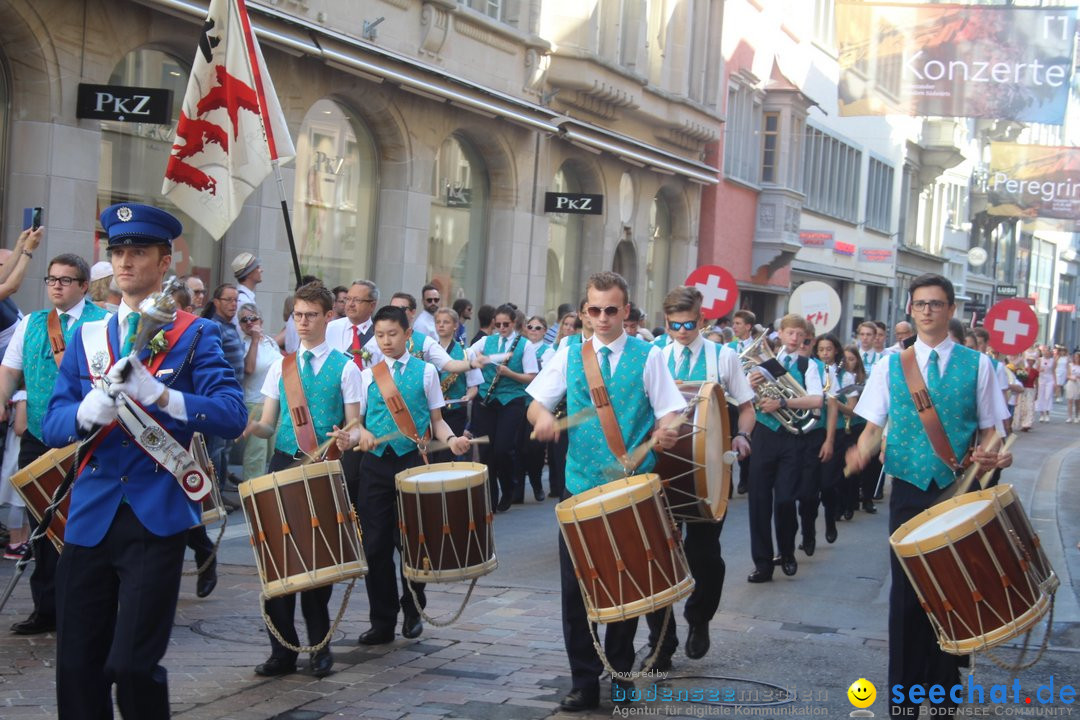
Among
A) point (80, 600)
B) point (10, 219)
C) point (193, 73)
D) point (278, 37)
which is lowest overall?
point (80, 600)

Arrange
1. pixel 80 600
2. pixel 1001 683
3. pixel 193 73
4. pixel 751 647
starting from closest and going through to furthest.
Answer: pixel 80 600
pixel 1001 683
pixel 751 647
pixel 193 73

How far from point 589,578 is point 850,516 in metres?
9.63

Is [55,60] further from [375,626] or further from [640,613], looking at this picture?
[640,613]

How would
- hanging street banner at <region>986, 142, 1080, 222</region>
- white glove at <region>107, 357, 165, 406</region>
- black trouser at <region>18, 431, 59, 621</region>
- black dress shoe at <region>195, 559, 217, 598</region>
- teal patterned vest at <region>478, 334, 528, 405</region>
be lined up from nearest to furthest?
white glove at <region>107, 357, 165, 406</region>
black trouser at <region>18, 431, 59, 621</region>
black dress shoe at <region>195, 559, 217, 598</region>
teal patterned vest at <region>478, 334, 528, 405</region>
hanging street banner at <region>986, 142, 1080, 222</region>

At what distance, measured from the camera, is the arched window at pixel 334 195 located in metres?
18.4

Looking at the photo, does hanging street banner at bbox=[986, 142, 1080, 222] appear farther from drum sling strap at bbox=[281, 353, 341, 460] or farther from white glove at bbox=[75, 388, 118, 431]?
white glove at bbox=[75, 388, 118, 431]

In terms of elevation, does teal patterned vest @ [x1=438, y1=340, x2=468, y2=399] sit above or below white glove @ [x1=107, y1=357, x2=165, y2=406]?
below

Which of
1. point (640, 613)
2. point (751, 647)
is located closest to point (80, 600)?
point (640, 613)

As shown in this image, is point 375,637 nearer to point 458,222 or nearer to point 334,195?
point 334,195

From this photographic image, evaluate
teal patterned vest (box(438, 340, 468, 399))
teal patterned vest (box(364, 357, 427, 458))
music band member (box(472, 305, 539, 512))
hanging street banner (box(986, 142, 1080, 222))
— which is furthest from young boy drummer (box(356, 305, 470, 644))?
hanging street banner (box(986, 142, 1080, 222))

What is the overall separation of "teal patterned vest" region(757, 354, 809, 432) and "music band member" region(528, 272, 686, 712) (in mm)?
4362

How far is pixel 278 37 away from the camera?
15.9 metres

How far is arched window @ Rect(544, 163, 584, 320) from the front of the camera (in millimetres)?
26109

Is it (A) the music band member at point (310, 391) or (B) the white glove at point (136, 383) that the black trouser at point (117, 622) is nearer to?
(B) the white glove at point (136, 383)
